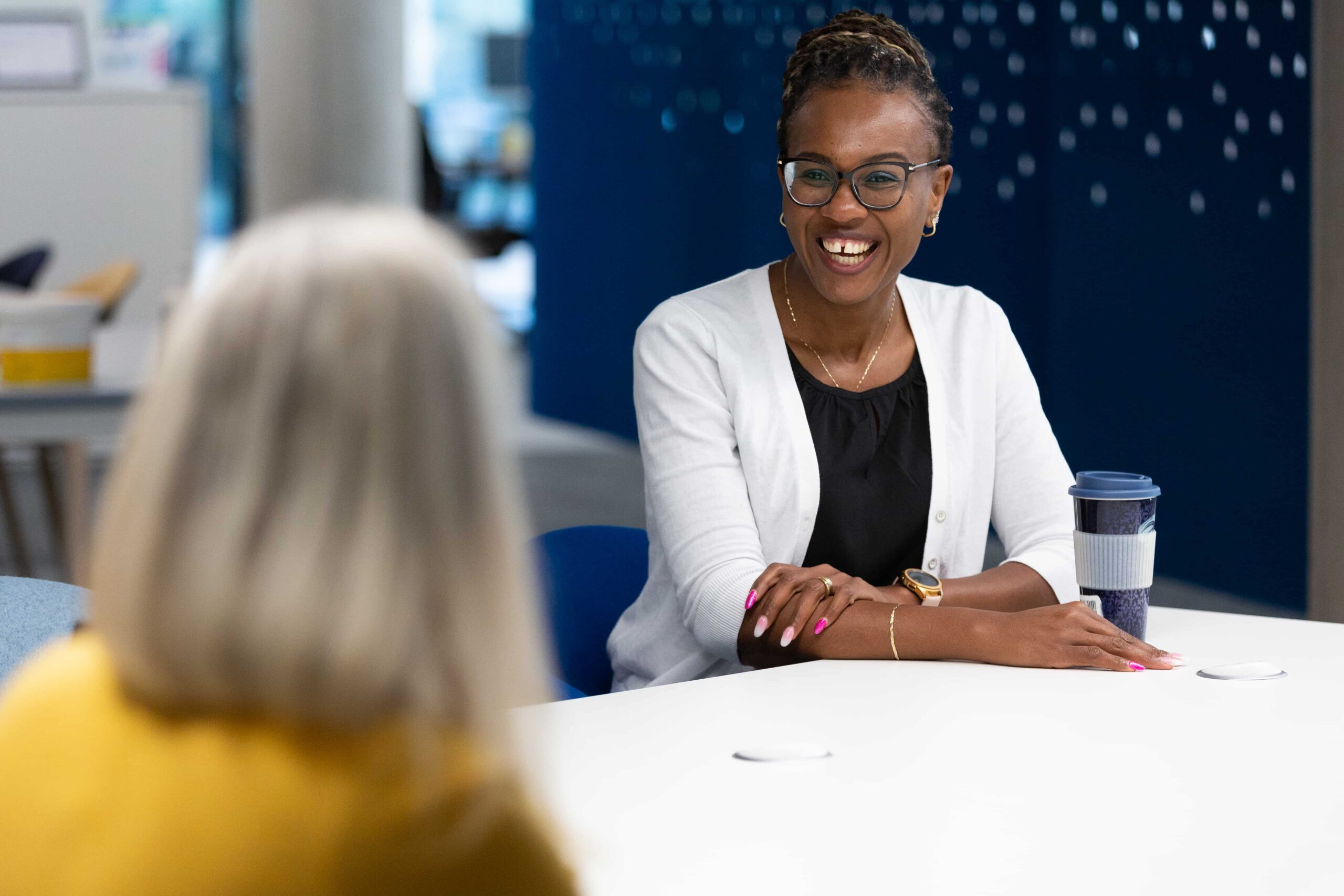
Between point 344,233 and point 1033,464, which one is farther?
point 1033,464

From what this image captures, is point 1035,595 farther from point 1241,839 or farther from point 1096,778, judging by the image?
point 1241,839

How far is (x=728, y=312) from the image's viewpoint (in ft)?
6.52

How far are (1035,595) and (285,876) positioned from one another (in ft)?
4.56

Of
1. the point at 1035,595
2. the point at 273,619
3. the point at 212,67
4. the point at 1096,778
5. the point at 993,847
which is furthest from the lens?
the point at 212,67

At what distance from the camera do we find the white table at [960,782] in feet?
3.24

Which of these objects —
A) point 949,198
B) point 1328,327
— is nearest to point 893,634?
point 1328,327

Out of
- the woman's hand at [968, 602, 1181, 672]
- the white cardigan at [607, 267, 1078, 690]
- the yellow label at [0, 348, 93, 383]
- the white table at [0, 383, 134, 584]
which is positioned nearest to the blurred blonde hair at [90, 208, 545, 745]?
the woman's hand at [968, 602, 1181, 672]

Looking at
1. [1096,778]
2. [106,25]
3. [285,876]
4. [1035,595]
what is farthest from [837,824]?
[106,25]

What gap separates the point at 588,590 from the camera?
2.04m

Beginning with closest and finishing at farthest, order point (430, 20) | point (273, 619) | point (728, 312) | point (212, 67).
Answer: point (273, 619), point (728, 312), point (212, 67), point (430, 20)

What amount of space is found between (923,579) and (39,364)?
2.51 m

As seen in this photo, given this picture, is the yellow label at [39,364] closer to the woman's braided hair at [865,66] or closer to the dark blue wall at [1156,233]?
the woman's braided hair at [865,66]

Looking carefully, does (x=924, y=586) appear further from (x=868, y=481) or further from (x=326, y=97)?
(x=326, y=97)

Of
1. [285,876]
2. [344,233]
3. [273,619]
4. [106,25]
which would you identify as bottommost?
[285,876]
